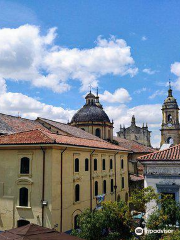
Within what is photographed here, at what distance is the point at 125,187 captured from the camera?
3788cm

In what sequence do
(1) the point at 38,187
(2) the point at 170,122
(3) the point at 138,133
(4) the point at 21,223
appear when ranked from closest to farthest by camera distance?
(1) the point at 38,187 → (4) the point at 21,223 → (2) the point at 170,122 → (3) the point at 138,133

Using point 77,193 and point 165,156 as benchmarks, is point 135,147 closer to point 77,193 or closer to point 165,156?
point 77,193

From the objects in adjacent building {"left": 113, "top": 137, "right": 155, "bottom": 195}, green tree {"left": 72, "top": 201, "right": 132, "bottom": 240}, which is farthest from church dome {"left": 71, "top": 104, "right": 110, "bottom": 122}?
green tree {"left": 72, "top": 201, "right": 132, "bottom": 240}

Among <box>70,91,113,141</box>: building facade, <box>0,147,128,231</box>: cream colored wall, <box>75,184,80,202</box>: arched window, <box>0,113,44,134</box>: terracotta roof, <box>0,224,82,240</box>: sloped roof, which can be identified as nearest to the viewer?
<box>0,224,82,240</box>: sloped roof

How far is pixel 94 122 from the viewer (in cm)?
4872

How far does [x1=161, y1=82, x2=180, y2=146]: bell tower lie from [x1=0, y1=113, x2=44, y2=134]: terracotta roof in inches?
1428

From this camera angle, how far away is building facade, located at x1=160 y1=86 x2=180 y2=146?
6110 cm

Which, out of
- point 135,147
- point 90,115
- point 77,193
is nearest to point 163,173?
point 77,193

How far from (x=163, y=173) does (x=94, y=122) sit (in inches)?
1203

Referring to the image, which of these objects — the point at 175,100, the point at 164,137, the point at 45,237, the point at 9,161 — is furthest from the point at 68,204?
the point at 175,100

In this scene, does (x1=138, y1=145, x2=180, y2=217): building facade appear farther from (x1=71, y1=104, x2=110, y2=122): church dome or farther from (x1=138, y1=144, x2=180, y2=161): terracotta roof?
(x1=71, y1=104, x2=110, y2=122): church dome

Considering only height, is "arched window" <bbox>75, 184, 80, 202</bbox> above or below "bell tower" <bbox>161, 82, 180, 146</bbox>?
below

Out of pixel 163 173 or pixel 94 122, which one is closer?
pixel 163 173

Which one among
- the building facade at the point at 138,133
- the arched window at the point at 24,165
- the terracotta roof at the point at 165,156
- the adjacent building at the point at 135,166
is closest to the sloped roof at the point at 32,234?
the terracotta roof at the point at 165,156
